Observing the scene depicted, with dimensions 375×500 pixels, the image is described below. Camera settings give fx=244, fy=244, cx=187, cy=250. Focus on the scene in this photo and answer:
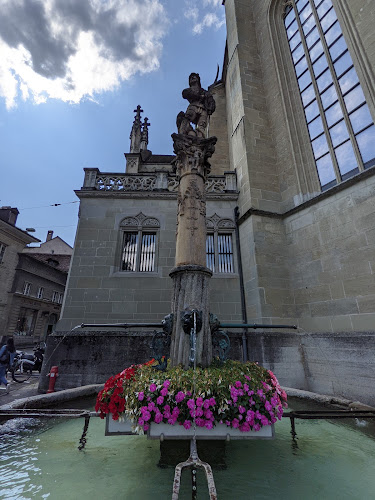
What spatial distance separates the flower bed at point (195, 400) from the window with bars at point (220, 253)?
6.38m

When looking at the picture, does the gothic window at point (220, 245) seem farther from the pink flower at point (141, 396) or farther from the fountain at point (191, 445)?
the pink flower at point (141, 396)

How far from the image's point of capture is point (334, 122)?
7668 mm

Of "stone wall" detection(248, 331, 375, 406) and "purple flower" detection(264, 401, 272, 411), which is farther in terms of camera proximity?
"stone wall" detection(248, 331, 375, 406)

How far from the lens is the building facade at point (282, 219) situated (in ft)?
19.7

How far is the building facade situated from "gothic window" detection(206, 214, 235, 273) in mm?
43

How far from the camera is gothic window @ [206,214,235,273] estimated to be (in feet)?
29.6

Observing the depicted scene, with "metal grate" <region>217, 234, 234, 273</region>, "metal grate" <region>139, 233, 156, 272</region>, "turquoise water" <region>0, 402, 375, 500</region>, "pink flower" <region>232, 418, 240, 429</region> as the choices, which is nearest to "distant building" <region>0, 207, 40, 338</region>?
"metal grate" <region>139, 233, 156, 272</region>

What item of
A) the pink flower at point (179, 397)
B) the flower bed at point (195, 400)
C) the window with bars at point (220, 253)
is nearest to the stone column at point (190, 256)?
the flower bed at point (195, 400)

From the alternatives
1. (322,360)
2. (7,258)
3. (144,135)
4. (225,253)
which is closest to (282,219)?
(225,253)

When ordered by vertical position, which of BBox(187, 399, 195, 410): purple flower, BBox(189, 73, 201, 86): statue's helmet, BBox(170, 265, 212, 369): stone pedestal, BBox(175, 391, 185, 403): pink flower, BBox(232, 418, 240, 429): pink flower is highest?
BBox(189, 73, 201, 86): statue's helmet

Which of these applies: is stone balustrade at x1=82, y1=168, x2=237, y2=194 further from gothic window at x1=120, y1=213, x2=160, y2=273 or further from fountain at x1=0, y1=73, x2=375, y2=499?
fountain at x1=0, y1=73, x2=375, y2=499

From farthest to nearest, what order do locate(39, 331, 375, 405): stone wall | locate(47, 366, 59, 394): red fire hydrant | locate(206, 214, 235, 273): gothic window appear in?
locate(206, 214, 235, 273): gothic window, locate(47, 366, 59, 394): red fire hydrant, locate(39, 331, 375, 405): stone wall

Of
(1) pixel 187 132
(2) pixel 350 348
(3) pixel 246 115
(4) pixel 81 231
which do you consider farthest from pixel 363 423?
(3) pixel 246 115

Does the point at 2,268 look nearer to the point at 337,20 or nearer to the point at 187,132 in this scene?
the point at 187,132
